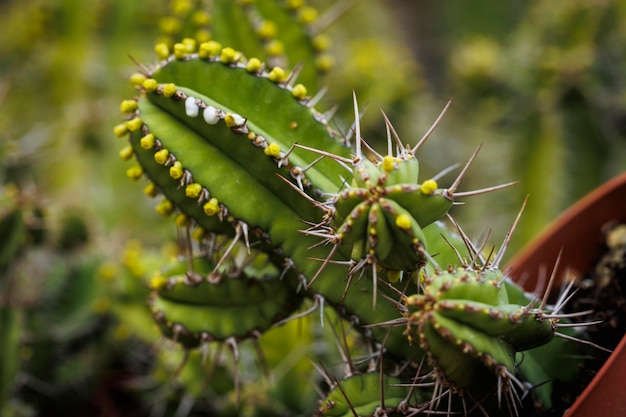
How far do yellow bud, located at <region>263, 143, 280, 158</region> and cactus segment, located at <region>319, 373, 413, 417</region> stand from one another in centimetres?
31

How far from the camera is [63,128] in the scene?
2.28 meters

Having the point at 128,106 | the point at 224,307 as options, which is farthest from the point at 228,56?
the point at 224,307

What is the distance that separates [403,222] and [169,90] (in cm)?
35

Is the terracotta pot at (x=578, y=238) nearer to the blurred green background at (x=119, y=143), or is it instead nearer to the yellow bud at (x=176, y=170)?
the blurred green background at (x=119, y=143)

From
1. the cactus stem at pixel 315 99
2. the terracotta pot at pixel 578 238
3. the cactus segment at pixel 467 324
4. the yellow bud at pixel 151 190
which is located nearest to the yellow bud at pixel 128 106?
the yellow bud at pixel 151 190

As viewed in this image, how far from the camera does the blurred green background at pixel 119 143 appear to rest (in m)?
1.43

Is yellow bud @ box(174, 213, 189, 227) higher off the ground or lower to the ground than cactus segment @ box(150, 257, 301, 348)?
higher

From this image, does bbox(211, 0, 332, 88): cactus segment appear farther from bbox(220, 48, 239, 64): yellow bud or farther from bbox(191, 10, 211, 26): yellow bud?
bbox(220, 48, 239, 64): yellow bud

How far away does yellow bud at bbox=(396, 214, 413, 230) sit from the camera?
0.69 m

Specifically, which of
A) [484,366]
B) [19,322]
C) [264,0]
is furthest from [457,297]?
[19,322]

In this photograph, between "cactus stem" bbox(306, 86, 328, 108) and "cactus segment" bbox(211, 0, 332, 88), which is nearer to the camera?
"cactus stem" bbox(306, 86, 328, 108)

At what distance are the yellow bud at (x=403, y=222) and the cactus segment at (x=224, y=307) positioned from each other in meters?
0.32

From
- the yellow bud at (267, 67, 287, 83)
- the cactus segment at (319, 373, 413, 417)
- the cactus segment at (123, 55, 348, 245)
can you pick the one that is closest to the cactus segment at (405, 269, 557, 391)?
the cactus segment at (319, 373, 413, 417)

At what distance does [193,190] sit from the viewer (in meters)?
0.83
